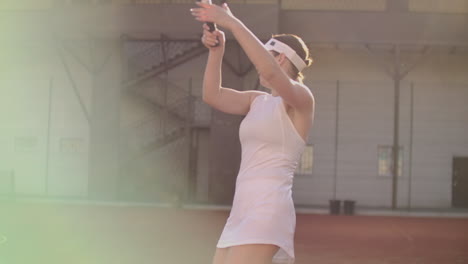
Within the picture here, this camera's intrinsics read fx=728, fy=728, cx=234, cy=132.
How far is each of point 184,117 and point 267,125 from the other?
2294 centimetres

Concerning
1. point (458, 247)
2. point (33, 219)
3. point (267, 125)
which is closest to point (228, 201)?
point (33, 219)

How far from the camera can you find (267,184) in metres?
3.19

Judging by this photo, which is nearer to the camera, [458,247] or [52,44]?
[458,247]

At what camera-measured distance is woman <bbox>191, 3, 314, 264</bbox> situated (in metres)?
3.13

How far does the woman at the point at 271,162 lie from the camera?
3129 mm

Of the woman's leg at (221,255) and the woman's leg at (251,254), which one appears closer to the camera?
the woman's leg at (251,254)

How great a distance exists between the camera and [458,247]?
14.2 m

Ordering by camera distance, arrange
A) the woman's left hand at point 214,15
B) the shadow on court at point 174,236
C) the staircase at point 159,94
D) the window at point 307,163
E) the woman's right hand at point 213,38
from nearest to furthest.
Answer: the woman's left hand at point 214,15 → the woman's right hand at point 213,38 → the shadow on court at point 174,236 → the staircase at point 159,94 → the window at point 307,163

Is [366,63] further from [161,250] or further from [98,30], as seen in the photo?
[161,250]

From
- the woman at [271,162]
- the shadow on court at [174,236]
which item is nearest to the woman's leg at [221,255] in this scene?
the woman at [271,162]

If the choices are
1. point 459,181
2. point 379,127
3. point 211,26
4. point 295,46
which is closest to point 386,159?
point 379,127

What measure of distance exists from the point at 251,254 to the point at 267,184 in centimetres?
31

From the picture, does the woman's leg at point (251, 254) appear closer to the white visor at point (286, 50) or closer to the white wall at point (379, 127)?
the white visor at point (286, 50)

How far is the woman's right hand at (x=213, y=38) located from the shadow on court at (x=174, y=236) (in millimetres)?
6069
